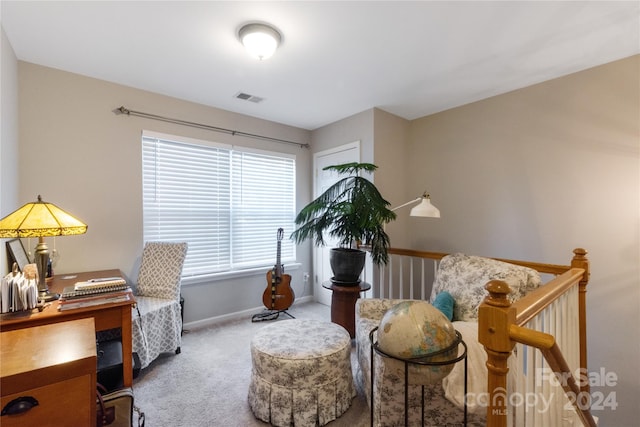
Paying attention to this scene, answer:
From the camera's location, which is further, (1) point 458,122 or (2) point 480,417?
(1) point 458,122

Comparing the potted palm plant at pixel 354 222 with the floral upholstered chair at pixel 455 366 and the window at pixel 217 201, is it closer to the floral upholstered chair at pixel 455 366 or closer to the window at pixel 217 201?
the floral upholstered chair at pixel 455 366

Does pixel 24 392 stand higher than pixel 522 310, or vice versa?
pixel 522 310

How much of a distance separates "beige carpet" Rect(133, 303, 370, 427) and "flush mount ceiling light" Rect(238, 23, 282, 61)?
7.95 ft

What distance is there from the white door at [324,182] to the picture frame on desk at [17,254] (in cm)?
280

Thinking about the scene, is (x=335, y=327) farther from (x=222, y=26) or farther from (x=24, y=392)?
(x=222, y=26)

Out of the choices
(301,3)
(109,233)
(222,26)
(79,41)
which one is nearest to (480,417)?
(301,3)

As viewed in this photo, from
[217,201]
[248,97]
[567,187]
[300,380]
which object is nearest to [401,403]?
[300,380]

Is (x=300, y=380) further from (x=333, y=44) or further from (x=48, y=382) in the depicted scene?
(x=333, y=44)

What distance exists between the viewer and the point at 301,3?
1.64 metres

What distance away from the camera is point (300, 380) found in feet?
5.34

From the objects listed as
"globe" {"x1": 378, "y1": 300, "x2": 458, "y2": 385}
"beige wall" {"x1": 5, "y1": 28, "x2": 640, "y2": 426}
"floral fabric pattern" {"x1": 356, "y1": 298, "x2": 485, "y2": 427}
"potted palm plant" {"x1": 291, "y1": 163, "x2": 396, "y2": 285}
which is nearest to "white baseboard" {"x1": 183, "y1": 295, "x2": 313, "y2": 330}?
"beige wall" {"x1": 5, "y1": 28, "x2": 640, "y2": 426}

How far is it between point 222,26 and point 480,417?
2.69 m

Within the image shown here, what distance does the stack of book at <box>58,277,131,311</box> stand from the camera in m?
1.56

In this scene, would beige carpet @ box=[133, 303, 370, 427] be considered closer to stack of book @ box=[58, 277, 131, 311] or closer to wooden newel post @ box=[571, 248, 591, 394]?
stack of book @ box=[58, 277, 131, 311]
